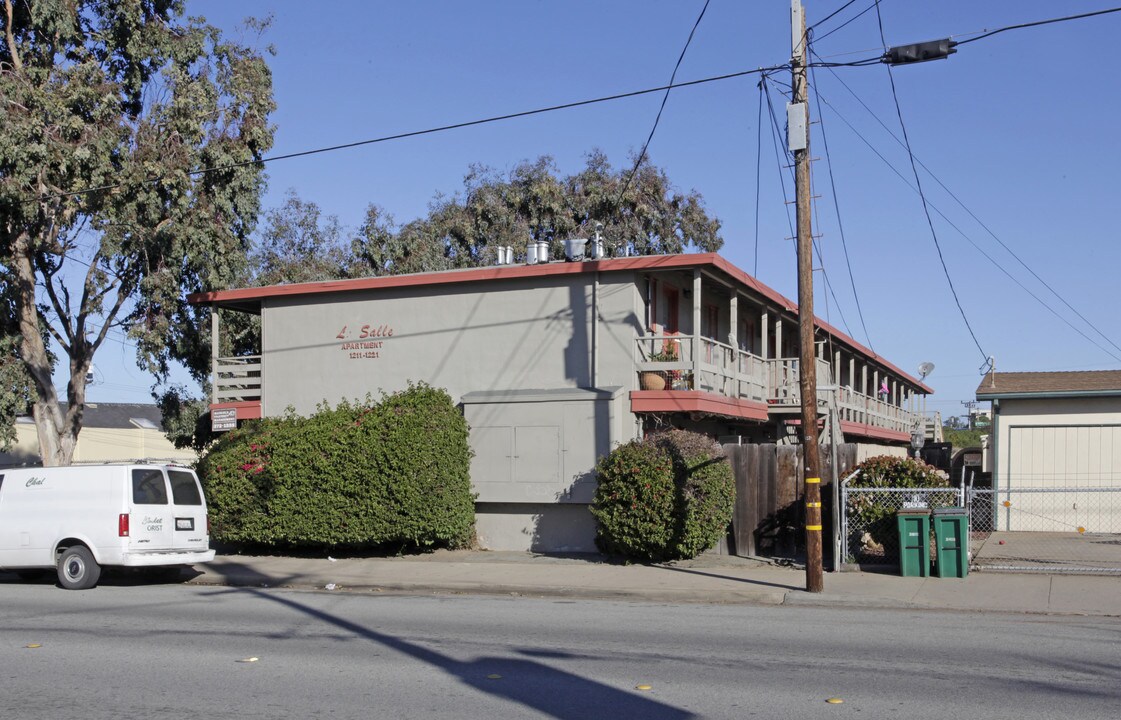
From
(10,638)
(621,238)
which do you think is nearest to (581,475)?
(10,638)

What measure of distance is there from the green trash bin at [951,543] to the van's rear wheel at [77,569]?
12112 mm

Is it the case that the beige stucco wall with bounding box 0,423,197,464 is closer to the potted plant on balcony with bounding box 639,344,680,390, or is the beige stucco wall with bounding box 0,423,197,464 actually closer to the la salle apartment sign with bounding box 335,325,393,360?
the la salle apartment sign with bounding box 335,325,393,360

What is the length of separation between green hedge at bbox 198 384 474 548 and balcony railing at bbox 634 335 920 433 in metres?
3.82

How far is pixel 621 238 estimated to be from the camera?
41906 mm

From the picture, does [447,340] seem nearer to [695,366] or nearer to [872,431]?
[695,366]

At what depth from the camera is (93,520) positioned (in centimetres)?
1581

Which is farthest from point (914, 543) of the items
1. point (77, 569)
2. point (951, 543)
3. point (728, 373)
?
point (77, 569)

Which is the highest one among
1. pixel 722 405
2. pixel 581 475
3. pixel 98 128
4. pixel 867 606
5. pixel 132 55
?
pixel 132 55

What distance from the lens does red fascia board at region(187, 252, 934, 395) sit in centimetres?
1954

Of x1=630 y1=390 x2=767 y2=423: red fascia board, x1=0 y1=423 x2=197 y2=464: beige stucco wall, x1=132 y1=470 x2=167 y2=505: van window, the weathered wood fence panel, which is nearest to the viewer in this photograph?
x1=132 y1=470 x2=167 y2=505: van window

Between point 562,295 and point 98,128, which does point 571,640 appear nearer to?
point 562,295

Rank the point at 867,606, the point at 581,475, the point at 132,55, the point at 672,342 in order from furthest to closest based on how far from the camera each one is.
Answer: the point at 132,55 → the point at 672,342 → the point at 581,475 → the point at 867,606

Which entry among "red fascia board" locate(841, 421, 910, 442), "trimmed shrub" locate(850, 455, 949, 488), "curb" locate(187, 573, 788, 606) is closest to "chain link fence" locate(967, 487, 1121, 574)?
"trimmed shrub" locate(850, 455, 949, 488)

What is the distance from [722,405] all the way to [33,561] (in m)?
11.8
